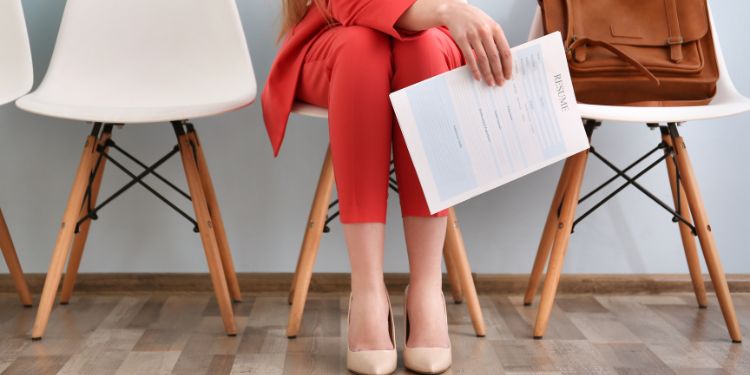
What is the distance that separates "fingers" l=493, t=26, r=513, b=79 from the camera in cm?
121

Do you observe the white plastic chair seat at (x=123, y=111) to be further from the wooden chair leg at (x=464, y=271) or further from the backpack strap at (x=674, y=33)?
A: the backpack strap at (x=674, y=33)

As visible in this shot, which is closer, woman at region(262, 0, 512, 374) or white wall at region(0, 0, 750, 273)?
woman at region(262, 0, 512, 374)

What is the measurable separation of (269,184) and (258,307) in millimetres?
290

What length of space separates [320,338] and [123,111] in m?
0.52

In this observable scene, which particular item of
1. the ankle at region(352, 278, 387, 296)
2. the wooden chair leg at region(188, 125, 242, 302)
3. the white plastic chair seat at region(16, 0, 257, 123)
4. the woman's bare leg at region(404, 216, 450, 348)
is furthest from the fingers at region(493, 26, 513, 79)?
the wooden chair leg at region(188, 125, 242, 302)

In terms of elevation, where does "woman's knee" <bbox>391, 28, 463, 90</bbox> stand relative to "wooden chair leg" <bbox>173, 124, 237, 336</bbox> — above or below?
above

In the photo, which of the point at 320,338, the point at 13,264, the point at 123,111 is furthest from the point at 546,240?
the point at 13,264

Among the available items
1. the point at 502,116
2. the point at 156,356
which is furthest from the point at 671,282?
the point at 156,356

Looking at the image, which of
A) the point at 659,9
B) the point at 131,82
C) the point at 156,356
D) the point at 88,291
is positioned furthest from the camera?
the point at 88,291

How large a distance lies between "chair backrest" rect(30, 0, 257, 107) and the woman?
1.45 ft

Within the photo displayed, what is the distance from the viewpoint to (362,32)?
51.6 inches

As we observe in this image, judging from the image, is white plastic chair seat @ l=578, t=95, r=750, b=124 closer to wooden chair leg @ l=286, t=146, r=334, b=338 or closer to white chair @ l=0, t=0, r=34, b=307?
wooden chair leg @ l=286, t=146, r=334, b=338

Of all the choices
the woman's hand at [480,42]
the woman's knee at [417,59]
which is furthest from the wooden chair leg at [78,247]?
the woman's hand at [480,42]

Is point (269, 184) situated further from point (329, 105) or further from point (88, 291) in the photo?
point (329, 105)
